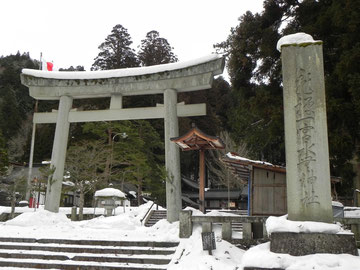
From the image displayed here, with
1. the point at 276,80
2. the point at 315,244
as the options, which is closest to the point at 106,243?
the point at 315,244

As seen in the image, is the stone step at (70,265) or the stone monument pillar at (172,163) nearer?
the stone step at (70,265)

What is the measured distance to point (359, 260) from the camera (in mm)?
4590

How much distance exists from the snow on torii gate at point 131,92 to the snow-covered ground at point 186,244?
141 centimetres

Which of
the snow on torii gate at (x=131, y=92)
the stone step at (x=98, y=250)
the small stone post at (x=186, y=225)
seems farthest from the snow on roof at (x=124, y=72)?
the stone step at (x=98, y=250)

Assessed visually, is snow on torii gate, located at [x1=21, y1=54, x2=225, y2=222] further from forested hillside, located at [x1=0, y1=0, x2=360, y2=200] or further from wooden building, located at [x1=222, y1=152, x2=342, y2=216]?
wooden building, located at [x1=222, y1=152, x2=342, y2=216]

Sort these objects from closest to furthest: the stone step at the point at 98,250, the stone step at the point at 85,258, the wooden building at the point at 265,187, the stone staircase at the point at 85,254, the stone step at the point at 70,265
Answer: the stone step at the point at 70,265, the stone staircase at the point at 85,254, the stone step at the point at 85,258, the stone step at the point at 98,250, the wooden building at the point at 265,187

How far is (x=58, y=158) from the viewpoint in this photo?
13.9m

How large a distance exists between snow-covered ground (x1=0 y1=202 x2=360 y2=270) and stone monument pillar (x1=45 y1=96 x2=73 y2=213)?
69 centimetres

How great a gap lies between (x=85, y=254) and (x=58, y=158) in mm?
6655

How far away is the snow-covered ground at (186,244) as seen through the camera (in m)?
4.66

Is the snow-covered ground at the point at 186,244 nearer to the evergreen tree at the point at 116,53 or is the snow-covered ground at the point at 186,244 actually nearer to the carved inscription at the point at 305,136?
the carved inscription at the point at 305,136

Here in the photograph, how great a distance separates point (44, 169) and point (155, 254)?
10677 millimetres

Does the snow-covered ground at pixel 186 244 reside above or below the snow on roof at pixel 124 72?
below

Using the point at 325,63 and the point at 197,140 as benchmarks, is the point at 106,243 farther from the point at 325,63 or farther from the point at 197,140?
the point at 325,63
